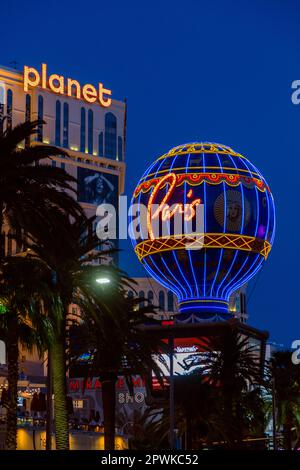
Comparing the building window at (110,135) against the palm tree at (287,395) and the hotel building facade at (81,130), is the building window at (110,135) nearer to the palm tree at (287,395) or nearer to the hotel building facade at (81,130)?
the hotel building facade at (81,130)

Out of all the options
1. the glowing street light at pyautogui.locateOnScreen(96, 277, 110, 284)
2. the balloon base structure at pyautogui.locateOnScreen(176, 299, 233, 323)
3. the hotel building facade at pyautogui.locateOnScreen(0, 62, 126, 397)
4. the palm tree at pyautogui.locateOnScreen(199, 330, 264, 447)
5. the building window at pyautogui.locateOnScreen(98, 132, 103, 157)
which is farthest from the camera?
the building window at pyautogui.locateOnScreen(98, 132, 103, 157)

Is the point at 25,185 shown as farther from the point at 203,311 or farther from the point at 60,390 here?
the point at 203,311

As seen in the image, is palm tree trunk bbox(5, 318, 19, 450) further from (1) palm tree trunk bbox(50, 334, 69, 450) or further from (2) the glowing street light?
(2) the glowing street light

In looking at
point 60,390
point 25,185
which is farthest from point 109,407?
point 25,185

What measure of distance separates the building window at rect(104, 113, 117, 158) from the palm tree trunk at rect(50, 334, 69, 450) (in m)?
116

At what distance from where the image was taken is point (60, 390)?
37.8 metres

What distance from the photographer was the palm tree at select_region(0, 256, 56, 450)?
3406 centimetres

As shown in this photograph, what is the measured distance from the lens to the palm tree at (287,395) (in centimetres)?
6519

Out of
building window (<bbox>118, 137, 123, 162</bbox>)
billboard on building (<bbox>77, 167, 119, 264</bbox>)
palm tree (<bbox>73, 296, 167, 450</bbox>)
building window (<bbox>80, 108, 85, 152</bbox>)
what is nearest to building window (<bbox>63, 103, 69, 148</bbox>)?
building window (<bbox>80, 108, 85, 152</bbox>)

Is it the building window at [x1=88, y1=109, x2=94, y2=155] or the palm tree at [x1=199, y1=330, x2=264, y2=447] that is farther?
the building window at [x1=88, y1=109, x2=94, y2=155]

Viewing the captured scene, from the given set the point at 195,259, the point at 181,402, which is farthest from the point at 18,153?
the point at 195,259

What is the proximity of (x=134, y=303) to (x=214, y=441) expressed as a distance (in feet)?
23.0

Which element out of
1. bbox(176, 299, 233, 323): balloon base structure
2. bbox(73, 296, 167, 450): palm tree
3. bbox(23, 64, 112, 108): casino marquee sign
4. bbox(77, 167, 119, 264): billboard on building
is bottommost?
bbox(73, 296, 167, 450): palm tree

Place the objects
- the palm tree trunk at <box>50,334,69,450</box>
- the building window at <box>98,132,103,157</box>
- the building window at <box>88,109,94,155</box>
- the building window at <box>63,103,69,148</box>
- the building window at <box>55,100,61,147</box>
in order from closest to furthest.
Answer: the palm tree trunk at <box>50,334,69,450</box> → the building window at <box>55,100,61,147</box> → the building window at <box>63,103,69,148</box> → the building window at <box>88,109,94,155</box> → the building window at <box>98,132,103,157</box>
